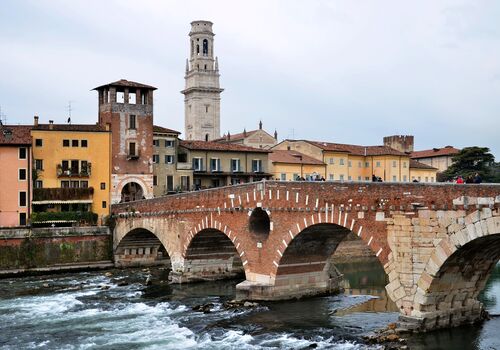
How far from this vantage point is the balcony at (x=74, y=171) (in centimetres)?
5144

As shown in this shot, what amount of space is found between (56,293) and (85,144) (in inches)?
703

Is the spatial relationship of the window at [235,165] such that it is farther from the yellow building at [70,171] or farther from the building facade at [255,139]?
the building facade at [255,139]

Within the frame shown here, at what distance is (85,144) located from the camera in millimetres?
52438

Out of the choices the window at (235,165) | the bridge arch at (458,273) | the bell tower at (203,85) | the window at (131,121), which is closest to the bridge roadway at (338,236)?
the bridge arch at (458,273)

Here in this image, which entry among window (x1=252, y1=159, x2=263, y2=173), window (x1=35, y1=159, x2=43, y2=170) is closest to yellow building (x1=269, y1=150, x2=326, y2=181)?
window (x1=252, y1=159, x2=263, y2=173)

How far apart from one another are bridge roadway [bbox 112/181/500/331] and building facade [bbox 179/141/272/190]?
13.9 meters

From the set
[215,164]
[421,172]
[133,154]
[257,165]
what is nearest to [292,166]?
[257,165]

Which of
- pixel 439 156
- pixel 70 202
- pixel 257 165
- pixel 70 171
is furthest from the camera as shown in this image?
pixel 439 156

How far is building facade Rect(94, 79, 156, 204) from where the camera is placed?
5331 centimetres

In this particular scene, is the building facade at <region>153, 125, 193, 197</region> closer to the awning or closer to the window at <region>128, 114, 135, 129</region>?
the window at <region>128, 114, 135, 129</region>

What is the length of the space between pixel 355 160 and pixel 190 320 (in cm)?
4323

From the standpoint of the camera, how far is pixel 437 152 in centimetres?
8556

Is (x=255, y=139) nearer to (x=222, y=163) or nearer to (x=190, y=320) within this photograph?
(x=222, y=163)

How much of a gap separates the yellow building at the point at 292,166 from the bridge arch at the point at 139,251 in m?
15.8
